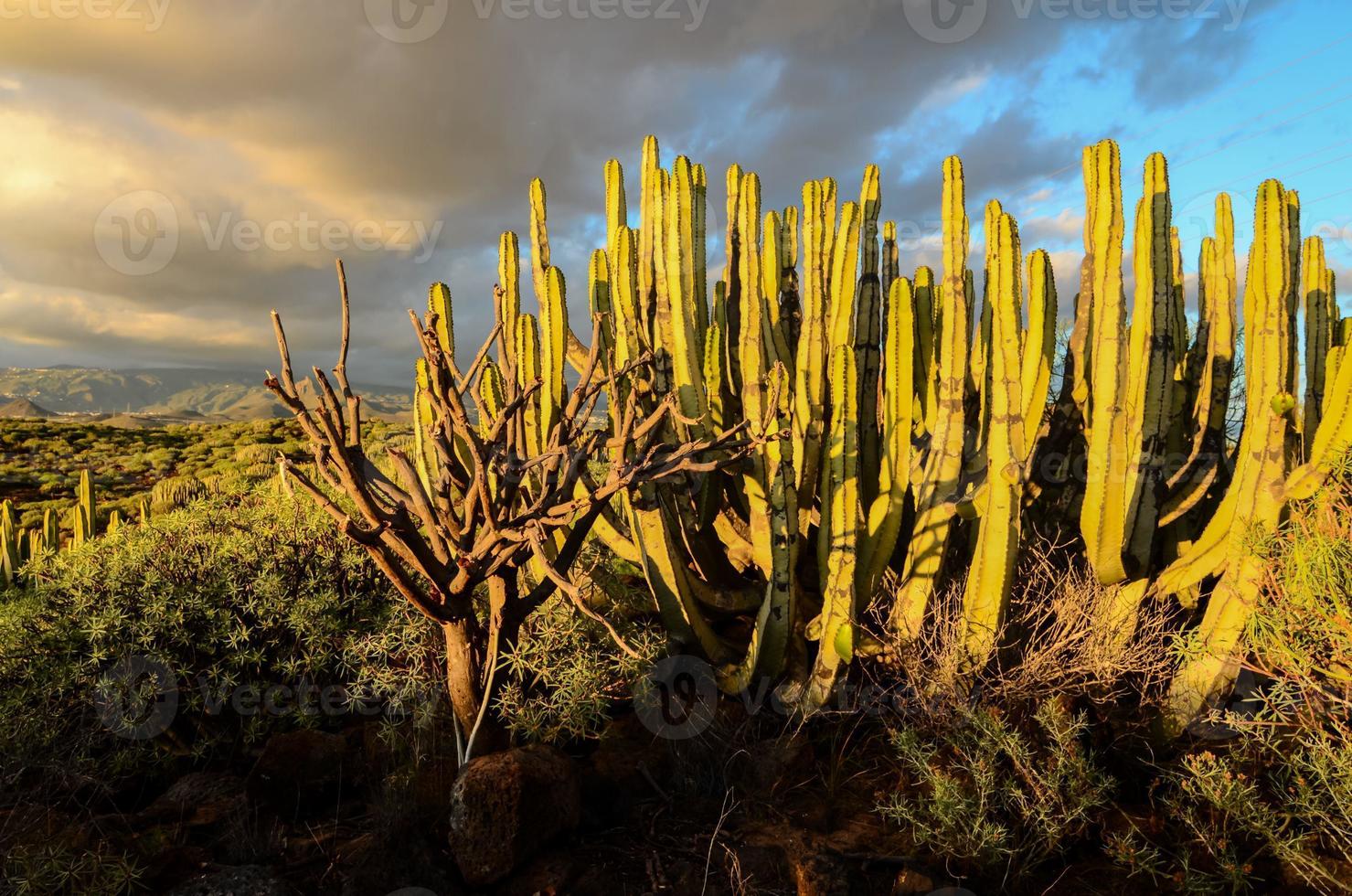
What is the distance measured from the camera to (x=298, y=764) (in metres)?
3.74

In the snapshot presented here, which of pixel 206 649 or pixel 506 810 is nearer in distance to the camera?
pixel 506 810

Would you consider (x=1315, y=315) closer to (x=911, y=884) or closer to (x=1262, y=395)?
(x=1262, y=395)

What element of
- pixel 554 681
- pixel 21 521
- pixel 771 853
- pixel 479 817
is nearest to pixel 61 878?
pixel 479 817

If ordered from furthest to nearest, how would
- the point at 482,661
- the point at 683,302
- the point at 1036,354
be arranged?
the point at 683,302 → the point at 1036,354 → the point at 482,661

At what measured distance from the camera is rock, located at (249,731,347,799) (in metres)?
3.69

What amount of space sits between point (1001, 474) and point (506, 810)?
2824 mm

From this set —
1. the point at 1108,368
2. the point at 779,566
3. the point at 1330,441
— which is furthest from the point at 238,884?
the point at 1330,441

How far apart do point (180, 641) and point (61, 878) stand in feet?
6.20

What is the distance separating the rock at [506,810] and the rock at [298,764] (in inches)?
37.4

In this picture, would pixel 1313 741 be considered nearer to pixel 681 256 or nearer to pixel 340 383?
pixel 681 256

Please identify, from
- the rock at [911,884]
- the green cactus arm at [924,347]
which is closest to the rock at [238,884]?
the rock at [911,884]

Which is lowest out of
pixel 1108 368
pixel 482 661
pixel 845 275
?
pixel 482 661

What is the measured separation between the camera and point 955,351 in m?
3.99

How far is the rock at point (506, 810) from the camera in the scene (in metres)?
3.04
